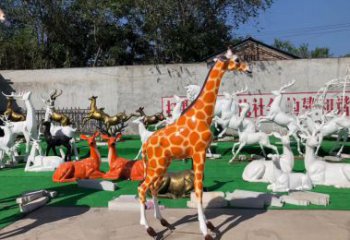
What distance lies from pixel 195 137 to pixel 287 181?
9.50 ft

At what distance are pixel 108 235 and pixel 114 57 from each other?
23.6 metres

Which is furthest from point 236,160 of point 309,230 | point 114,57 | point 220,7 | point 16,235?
point 114,57

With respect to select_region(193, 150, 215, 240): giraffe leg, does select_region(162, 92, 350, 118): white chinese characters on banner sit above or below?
above

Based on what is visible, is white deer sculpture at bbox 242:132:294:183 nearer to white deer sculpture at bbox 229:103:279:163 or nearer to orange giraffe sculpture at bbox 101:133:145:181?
white deer sculpture at bbox 229:103:279:163

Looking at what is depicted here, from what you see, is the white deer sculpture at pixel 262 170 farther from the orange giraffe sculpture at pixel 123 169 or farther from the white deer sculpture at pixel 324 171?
the orange giraffe sculpture at pixel 123 169

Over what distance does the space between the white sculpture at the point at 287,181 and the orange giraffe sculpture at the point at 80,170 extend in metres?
3.61

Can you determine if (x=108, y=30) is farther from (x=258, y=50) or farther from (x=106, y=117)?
(x=106, y=117)

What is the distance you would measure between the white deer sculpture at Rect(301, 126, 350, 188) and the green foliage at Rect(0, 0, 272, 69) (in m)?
15.9

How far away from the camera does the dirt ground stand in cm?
502

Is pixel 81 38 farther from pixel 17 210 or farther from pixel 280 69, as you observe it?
pixel 17 210

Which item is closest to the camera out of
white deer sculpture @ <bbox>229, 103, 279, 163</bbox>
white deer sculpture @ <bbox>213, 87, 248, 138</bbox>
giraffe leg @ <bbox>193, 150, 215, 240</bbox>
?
giraffe leg @ <bbox>193, 150, 215, 240</bbox>

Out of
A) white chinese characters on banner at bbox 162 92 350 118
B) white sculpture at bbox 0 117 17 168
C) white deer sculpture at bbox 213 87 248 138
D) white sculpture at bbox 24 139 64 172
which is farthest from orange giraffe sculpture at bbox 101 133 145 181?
white chinese characters on banner at bbox 162 92 350 118

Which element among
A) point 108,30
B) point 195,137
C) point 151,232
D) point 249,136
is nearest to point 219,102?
point 249,136

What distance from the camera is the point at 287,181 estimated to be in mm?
7090
